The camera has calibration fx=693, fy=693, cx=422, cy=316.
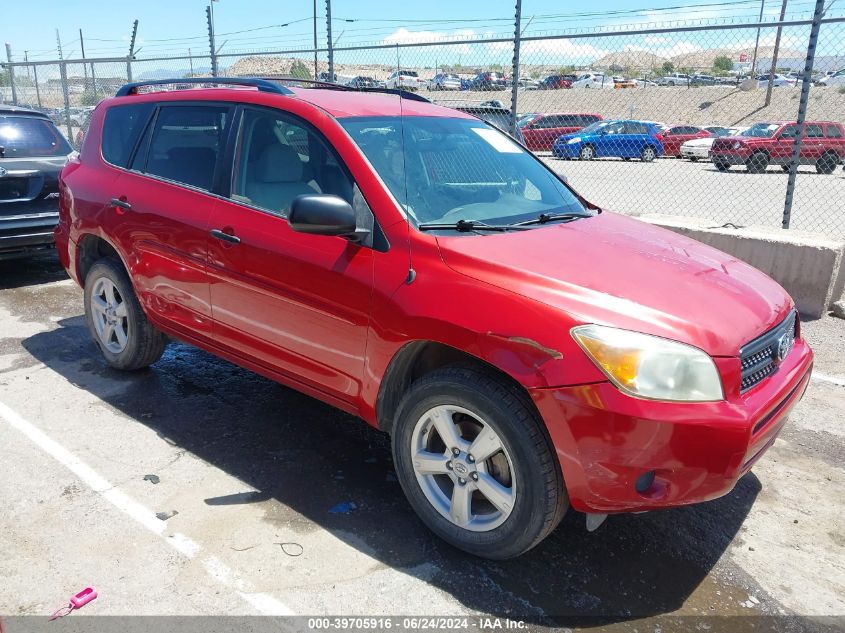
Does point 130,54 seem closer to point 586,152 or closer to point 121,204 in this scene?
point 121,204

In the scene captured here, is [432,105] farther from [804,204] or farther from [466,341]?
[804,204]

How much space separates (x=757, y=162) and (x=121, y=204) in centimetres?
2104

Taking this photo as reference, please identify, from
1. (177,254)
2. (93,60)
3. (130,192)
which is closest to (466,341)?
(177,254)

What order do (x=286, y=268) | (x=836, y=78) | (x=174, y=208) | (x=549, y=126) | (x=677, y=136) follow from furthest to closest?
1. (x=677, y=136)
2. (x=549, y=126)
3. (x=836, y=78)
4. (x=174, y=208)
5. (x=286, y=268)

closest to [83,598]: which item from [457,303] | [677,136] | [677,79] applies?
[457,303]

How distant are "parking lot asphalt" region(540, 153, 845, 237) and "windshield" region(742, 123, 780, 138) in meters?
1.25

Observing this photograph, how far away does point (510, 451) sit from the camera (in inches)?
104

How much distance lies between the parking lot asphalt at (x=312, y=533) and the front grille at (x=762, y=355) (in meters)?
0.85

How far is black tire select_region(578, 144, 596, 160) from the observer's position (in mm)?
24344

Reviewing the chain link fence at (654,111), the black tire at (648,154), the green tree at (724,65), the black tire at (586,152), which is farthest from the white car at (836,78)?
the green tree at (724,65)

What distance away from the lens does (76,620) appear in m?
2.52

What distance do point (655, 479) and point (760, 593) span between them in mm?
786

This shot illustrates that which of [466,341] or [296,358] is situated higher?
[466,341]

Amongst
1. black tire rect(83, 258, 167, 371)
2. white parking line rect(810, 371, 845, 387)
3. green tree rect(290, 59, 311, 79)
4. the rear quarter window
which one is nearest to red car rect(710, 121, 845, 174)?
green tree rect(290, 59, 311, 79)
